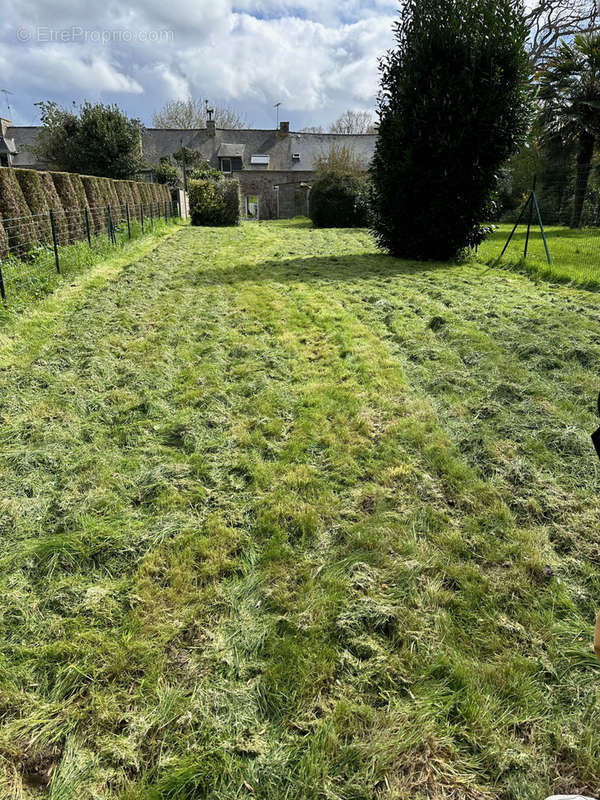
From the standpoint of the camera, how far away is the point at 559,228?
677 inches

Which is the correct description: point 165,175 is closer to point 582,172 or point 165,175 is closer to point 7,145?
point 7,145

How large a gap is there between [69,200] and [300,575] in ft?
38.2

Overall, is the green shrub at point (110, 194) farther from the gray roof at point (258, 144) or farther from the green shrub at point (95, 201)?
the gray roof at point (258, 144)

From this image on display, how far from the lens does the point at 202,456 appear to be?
123 inches

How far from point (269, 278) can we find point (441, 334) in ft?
14.4

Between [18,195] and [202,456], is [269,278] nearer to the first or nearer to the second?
[18,195]

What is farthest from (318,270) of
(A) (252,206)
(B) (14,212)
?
(A) (252,206)

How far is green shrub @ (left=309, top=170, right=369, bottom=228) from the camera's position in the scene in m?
21.1

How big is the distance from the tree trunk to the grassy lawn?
1365 centimetres

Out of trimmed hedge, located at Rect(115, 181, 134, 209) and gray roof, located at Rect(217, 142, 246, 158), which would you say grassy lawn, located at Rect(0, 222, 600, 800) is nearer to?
trimmed hedge, located at Rect(115, 181, 134, 209)

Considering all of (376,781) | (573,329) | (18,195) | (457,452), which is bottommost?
(376,781)

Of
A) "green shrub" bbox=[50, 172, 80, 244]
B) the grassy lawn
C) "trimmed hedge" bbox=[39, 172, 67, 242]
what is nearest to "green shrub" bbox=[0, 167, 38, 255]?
"trimmed hedge" bbox=[39, 172, 67, 242]

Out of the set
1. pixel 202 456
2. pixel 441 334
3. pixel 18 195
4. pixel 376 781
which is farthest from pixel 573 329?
pixel 18 195

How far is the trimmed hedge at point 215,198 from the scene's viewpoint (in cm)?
2080
